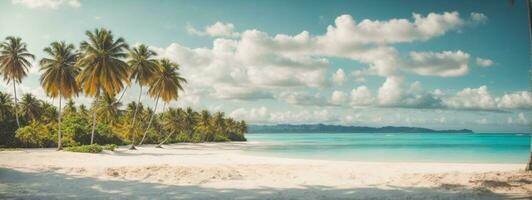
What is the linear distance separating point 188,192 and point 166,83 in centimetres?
3216

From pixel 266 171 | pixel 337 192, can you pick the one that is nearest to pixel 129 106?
pixel 266 171

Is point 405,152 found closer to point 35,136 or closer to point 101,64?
point 101,64

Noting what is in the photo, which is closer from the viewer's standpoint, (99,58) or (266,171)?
(266,171)

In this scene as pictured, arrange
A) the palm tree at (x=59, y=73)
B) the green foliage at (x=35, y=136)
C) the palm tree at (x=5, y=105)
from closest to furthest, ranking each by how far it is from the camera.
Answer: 1. the palm tree at (x=59, y=73)
2. the green foliage at (x=35, y=136)
3. the palm tree at (x=5, y=105)

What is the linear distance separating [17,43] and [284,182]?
41.2 metres

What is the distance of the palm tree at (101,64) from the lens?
3206 cm

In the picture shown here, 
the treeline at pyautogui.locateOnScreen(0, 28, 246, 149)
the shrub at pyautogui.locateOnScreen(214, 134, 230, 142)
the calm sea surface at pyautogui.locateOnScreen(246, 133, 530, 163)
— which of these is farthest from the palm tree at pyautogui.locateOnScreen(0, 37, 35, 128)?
the shrub at pyautogui.locateOnScreen(214, 134, 230, 142)

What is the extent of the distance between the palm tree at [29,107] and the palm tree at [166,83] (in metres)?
19.2

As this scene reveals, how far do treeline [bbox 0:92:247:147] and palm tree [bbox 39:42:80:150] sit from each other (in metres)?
3.27

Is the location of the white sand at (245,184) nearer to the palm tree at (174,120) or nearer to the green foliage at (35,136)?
the green foliage at (35,136)

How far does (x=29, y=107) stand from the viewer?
4894cm

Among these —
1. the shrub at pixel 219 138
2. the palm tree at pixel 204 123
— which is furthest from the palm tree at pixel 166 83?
the shrub at pixel 219 138

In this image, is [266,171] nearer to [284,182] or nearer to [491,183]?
[284,182]

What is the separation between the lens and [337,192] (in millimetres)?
10891
